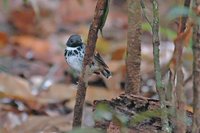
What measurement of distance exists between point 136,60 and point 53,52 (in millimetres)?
3754

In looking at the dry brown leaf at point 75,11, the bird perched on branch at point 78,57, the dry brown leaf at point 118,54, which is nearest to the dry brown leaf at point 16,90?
the dry brown leaf at point 118,54

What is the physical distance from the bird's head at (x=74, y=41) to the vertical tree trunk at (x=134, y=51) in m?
0.24

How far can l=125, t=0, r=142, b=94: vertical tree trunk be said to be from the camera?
282 cm

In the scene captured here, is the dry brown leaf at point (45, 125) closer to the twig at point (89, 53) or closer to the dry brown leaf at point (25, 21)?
the twig at point (89, 53)

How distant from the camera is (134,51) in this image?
2828mm

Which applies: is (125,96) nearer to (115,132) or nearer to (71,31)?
(115,132)

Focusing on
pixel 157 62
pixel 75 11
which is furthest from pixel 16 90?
pixel 75 11

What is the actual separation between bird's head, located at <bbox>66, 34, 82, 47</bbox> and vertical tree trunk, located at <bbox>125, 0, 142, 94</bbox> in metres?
0.24

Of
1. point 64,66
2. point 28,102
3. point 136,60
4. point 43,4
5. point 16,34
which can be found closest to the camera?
point 136,60

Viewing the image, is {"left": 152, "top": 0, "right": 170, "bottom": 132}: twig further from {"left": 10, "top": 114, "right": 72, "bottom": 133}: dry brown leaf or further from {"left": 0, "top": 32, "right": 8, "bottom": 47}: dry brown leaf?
{"left": 0, "top": 32, "right": 8, "bottom": 47}: dry brown leaf

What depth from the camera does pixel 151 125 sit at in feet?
8.43

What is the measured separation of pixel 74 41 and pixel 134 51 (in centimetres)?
29

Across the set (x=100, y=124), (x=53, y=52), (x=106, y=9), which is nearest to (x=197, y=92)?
(x=106, y=9)

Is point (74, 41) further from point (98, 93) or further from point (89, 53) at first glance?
point (98, 93)
